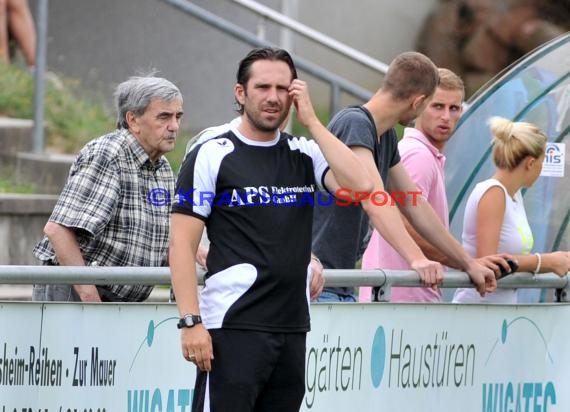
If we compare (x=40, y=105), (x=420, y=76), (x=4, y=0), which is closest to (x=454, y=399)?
(x=420, y=76)

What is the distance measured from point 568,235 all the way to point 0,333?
364 centimetres

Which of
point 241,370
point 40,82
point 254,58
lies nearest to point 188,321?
point 241,370

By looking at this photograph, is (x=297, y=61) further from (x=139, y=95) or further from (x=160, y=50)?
(x=139, y=95)

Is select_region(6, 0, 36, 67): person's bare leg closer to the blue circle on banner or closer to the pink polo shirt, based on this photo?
the pink polo shirt

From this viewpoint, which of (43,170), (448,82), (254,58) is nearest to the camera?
(254,58)

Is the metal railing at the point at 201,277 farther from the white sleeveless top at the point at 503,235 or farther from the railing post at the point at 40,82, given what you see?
the railing post at the point at 40,82

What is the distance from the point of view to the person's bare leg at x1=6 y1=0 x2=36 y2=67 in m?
11.5

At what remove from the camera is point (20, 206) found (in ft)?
33.8

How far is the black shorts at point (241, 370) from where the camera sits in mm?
5520

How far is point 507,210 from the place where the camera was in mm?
7414

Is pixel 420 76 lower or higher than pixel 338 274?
higher

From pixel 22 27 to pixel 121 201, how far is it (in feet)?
17.5

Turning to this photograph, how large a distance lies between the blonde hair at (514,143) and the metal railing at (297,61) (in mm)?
4657

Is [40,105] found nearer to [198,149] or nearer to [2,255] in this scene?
[2,255]
